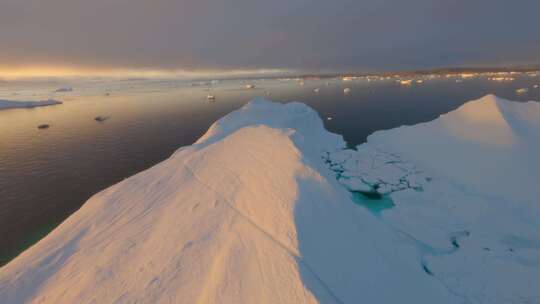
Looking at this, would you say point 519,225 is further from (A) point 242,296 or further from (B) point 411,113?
(B) point 411,113

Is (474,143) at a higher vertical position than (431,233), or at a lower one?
Result: higher

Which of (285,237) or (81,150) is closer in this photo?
(285,237)

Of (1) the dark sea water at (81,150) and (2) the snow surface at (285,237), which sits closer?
(2) the snow surface at (285,237)

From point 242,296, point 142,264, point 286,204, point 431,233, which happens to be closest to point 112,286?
point 142,264

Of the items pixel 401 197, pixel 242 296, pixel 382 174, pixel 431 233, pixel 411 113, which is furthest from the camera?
pixel 411 113

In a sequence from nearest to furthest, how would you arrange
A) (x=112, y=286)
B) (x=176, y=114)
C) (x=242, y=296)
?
1. (x=242, y=296)
2. (x=112, y=286)
3. (x=176, y=114)

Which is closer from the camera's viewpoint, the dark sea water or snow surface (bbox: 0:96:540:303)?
snow surface (bbox: 0:96:540:303)

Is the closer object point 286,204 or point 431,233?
point 286,204

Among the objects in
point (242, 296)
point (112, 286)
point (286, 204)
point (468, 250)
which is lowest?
point (468, 250)
